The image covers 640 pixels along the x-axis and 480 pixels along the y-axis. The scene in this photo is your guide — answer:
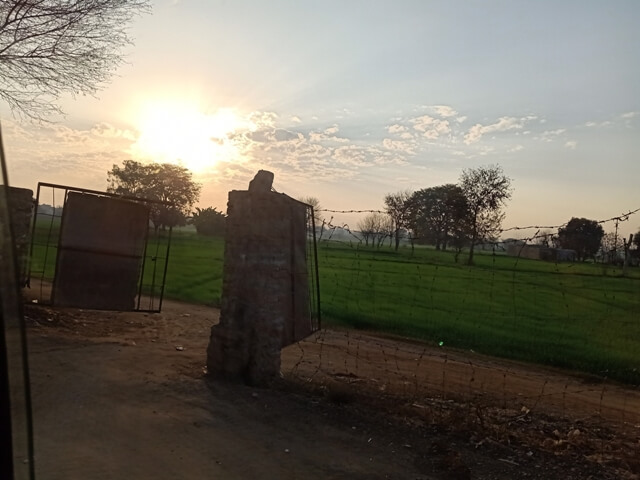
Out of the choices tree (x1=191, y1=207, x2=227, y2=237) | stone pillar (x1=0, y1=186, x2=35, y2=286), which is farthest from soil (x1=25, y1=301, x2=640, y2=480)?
tree (x1=191, y1=207, x2=227, y2=237)

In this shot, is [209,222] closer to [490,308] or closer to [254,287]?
[490,308]

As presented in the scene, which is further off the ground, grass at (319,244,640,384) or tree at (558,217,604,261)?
tree at (558,217,604,261)

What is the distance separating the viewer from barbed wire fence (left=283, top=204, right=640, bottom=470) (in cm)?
741

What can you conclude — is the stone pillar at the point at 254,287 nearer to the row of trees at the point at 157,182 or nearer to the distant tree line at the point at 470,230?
the distant tree line at the point at 470,230

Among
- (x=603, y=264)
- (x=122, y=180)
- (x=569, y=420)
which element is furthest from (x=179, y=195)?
(x=569, y=420)

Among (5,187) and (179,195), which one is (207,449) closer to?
(5,187)

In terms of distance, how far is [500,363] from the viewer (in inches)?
489

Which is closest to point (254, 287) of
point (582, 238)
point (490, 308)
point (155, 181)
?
point (582, 238)

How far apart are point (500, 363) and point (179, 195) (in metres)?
43.9

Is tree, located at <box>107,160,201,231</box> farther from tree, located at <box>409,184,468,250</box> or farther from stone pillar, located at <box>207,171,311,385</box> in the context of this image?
stone pillar, located at <box>207,171,311,385</box>

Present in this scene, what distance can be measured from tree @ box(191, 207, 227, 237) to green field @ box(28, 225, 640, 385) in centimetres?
1429

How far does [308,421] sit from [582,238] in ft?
34.2

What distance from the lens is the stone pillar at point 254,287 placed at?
773 cm

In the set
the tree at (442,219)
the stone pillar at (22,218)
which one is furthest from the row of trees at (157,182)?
the stone pillar at (22,218)
